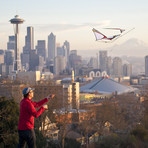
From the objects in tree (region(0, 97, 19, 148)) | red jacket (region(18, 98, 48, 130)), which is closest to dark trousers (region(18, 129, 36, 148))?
red jacket (region(18, 98, 48, 130))

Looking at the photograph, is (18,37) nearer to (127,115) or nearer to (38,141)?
(127,115)

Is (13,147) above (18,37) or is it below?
below

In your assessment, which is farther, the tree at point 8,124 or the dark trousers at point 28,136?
the tree at point 8,124

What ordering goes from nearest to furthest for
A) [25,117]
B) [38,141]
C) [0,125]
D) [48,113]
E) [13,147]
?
1. [25,117]
2. [0,125]
3. [13,147]
4. [38,141]
5. [48,113]

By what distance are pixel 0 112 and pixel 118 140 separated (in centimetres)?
653

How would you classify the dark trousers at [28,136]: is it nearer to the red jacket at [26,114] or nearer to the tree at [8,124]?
the red jacket at [26,114]

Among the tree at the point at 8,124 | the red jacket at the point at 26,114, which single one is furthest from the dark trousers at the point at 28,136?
the tree at the point at 8,124

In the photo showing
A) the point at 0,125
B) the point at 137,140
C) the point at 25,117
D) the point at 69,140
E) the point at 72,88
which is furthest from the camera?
the point at 72,88

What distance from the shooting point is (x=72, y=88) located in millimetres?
59719

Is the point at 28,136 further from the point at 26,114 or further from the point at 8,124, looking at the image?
the point at 8,124

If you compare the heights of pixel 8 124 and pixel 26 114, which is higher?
pixel 26 114

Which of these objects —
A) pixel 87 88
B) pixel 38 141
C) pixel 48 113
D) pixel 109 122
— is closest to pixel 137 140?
pixel 38 141

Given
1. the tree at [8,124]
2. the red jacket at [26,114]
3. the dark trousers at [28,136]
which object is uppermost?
the red jacket at [26,114]

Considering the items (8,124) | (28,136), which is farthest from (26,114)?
(8,124)
